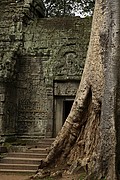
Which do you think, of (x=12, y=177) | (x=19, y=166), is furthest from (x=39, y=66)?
(x=12, y=177)

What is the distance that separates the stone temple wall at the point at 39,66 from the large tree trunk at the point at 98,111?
441 cm

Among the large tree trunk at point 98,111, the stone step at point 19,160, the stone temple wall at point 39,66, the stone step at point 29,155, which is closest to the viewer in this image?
the large tree trunk at point 98,111

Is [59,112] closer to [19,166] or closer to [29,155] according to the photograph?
[29,155]

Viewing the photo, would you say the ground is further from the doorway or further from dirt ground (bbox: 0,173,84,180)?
the doorway

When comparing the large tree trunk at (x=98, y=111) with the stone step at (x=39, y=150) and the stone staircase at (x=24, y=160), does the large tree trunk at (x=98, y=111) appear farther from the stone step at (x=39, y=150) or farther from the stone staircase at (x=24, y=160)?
the stone step at (x=39, y=150)

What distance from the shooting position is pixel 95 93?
7805mm

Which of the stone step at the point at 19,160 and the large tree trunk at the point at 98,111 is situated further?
the stone step at the point at 19,160

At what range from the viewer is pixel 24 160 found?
970 centimetres

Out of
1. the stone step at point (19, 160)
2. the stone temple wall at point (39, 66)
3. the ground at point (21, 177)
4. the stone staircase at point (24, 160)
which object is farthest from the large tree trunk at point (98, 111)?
the stone temple wall at point (39, 66)

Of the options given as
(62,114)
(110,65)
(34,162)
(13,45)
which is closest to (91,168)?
(110,65)

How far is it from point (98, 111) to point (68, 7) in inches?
609

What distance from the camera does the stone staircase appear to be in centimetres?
925

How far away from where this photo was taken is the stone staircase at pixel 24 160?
30.4ft

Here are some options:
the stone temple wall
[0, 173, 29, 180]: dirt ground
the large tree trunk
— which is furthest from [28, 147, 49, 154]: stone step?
the large tree trunk
